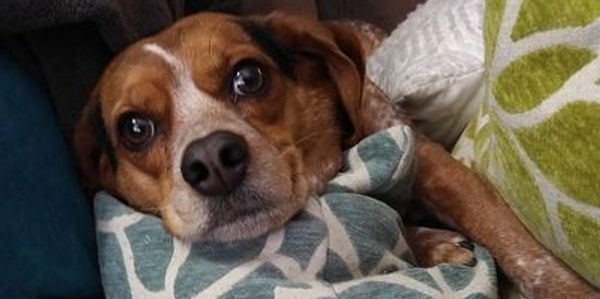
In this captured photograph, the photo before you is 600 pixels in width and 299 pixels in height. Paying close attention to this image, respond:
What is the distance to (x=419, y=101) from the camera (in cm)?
Result: 155

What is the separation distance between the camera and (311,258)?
1117 mm

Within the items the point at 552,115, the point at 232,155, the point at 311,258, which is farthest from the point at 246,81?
the point at 552,115

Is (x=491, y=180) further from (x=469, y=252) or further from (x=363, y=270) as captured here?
(x=363, y=270)

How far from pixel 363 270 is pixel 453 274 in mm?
126

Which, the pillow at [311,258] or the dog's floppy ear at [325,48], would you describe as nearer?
the pillow at [311,258]

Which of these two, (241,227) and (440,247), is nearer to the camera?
(241,227)

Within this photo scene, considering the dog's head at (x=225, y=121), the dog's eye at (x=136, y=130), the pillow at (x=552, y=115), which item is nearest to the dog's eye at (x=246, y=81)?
the dog's head at (x=225, y=121)

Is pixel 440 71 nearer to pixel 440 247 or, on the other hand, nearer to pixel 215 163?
pixel 440 247

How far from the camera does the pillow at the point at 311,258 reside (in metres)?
1.08

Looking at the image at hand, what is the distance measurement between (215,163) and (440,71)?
58cm

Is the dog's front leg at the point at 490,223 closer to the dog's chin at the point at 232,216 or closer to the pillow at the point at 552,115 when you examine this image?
the pillow at the point at 552,115

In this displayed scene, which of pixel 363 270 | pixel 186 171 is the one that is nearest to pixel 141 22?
pixel 186 171

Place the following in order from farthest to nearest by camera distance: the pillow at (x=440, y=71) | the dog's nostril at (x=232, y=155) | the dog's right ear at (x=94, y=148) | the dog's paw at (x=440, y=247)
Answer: the pillow at (x=440, y=71), the dog's right ear at (x=94, y=148), the dog's paw at (x=440, y=247), the dog's nostril at (x=232, y=155)

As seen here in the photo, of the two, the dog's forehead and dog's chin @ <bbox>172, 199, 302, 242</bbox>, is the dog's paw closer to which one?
dog's chin @ <bbox>172, 199, 302, 242</bbox>
